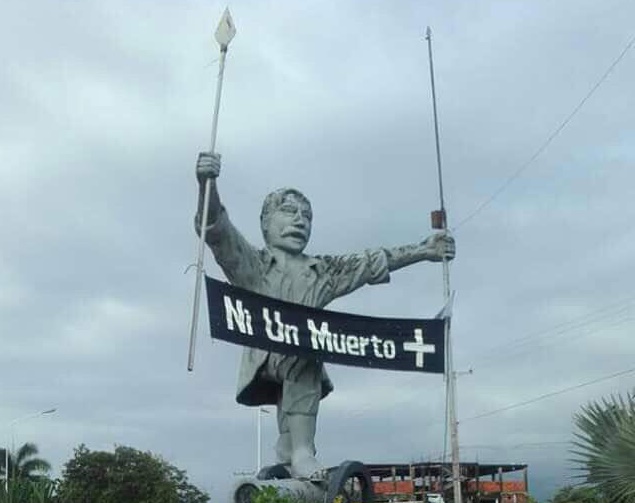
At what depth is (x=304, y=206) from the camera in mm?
18734

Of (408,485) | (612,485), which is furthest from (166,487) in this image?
(612,485)

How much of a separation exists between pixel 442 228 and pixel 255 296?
145 inches

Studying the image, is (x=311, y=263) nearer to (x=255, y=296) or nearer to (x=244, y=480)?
(x=255, y=296)

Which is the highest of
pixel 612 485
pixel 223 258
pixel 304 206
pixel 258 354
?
pixel 304 206

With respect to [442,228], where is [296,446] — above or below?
below

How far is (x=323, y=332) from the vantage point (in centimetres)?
1795

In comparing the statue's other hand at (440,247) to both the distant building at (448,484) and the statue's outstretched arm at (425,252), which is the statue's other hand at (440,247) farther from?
the distant building at (448,484)

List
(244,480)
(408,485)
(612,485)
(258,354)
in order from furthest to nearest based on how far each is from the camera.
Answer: (408,485), (258,354), (244,480), (612,485)

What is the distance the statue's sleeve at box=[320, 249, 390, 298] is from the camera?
18922 millimetres

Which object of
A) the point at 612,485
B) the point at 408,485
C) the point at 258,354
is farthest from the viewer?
the point at 408,485

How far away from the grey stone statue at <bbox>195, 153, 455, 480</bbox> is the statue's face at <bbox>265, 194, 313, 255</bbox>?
0.02m

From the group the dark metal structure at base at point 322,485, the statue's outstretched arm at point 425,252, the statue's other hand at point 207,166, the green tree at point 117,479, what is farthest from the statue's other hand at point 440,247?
the green tree at point 117,479

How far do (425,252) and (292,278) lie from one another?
2305 mm

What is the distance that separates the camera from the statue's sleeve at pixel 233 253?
56.6ft
